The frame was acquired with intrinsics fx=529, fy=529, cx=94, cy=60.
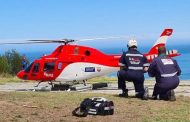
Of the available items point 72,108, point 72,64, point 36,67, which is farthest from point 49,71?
point 72,108

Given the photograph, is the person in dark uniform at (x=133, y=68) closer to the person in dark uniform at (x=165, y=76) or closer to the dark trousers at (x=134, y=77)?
the dark trousers at (x=134, y=77)

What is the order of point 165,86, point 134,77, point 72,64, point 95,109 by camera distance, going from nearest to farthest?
point 95,109 < point 165,86 < point 134,77 < point 72,64

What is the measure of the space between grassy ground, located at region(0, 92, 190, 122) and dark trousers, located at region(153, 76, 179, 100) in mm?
443

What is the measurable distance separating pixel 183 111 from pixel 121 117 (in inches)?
69.0

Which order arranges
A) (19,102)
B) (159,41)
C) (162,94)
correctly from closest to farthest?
(19,102), (162,94), (159,41)

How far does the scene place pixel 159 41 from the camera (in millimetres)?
26219

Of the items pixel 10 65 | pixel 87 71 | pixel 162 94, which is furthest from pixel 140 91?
pixel 10 65

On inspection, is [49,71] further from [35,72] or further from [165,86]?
[165,86]

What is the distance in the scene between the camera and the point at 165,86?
45.8 feet

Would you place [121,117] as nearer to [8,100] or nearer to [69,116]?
[69,116]

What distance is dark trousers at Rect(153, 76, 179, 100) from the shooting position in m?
14.0

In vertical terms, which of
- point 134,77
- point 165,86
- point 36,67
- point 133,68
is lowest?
point 165,86

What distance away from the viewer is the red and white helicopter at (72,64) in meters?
24.0

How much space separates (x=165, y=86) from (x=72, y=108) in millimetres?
3313
